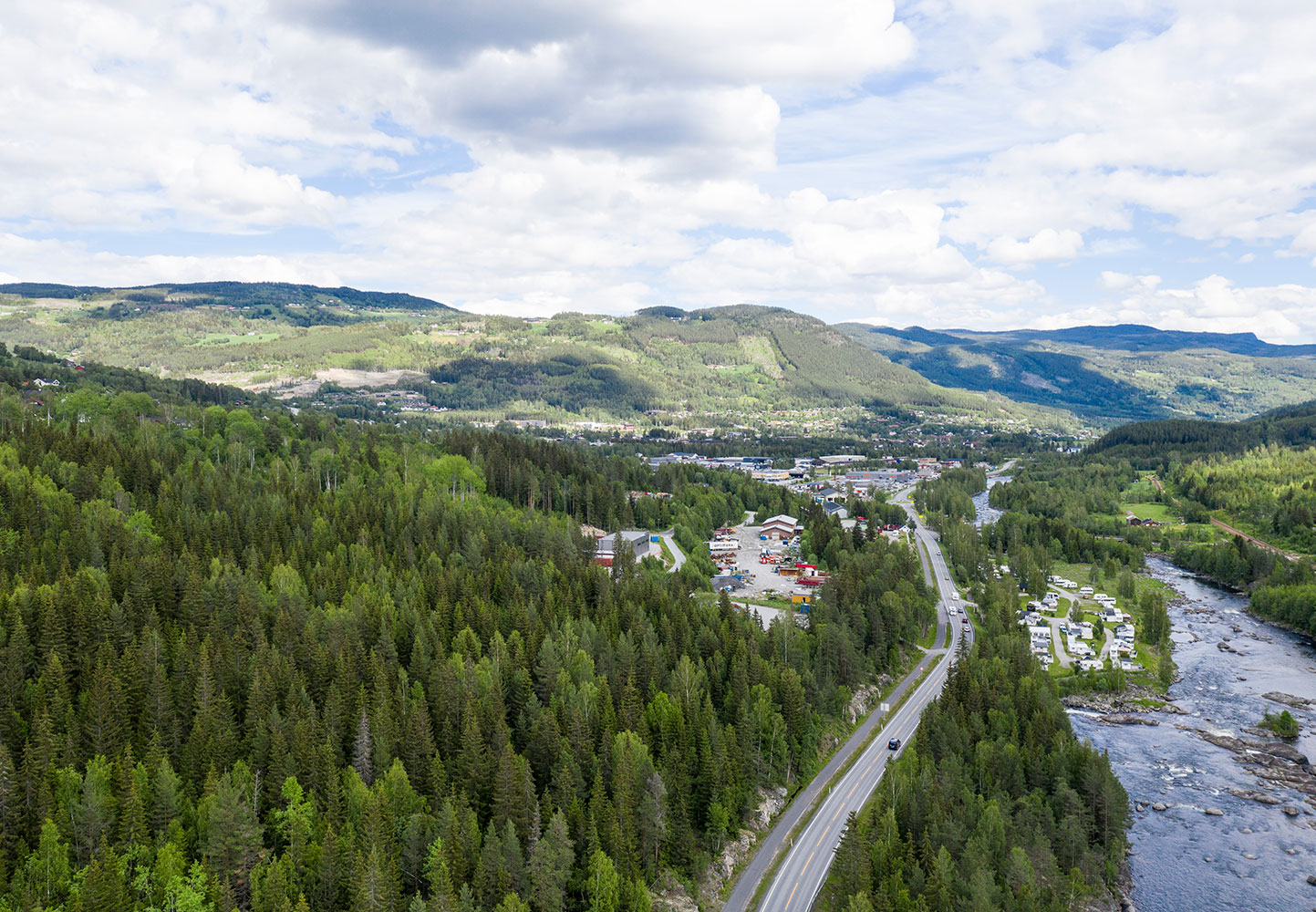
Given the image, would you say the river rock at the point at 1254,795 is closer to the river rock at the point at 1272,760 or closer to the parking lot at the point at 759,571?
the river rock at the point at 1272,760

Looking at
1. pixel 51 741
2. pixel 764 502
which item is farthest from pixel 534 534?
pixel 764 502

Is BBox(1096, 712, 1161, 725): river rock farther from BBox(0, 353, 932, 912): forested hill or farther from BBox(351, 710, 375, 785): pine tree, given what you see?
BBox(351, 710, 375, 785): pine tree

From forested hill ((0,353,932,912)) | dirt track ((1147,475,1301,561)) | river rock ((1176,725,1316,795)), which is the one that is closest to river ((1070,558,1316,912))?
river rock ((1176,725,1316,795))

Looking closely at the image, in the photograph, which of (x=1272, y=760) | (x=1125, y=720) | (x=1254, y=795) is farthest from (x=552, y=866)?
(x=1272, y=760)

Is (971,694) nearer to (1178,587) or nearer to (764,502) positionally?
(1178,587)

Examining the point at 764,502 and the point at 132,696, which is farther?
the point at 764,502

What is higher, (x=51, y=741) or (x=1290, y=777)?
(x=51, y=741)

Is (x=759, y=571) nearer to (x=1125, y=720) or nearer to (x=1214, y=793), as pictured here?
(x=1125, y=720)
